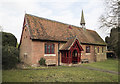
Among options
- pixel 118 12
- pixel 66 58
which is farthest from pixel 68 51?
pixel 118 12

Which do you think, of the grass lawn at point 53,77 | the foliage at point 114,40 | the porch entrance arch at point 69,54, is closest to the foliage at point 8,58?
the grass lawn at point 53,77

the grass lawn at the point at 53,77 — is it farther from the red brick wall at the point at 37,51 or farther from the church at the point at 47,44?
the church at the point at 47,44

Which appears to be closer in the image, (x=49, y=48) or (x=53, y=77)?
(x=53, y=77)

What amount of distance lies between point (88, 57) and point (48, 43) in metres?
11.6

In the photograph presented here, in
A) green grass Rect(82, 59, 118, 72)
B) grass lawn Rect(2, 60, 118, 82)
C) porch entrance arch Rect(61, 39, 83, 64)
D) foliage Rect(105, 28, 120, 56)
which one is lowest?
green grass Rect(82, 59, 118, 72)

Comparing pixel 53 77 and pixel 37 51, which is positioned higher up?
pixel 37 51

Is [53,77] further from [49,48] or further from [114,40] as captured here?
[114,40]

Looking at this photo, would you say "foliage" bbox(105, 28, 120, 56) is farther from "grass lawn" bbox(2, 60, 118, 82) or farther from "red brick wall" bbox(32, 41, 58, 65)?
"red brick wall" bbox(32, 41, 58, 65)

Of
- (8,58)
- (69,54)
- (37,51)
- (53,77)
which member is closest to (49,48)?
(37,51)

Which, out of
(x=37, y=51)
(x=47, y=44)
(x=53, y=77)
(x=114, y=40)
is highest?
(x=114, y=40)

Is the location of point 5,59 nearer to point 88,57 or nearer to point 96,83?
Answer: point 96,83

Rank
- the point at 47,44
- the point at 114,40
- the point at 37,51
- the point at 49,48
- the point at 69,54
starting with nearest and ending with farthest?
the point at 37,51
the point at 114,40
the point at 69,54
the point at 47,44
the point at 49,48

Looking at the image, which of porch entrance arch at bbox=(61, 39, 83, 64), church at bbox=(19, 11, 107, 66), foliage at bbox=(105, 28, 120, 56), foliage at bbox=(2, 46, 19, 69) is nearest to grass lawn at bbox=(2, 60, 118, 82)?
foliage at bbox=(2, 46, 19, 69)

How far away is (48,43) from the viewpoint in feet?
53.1
